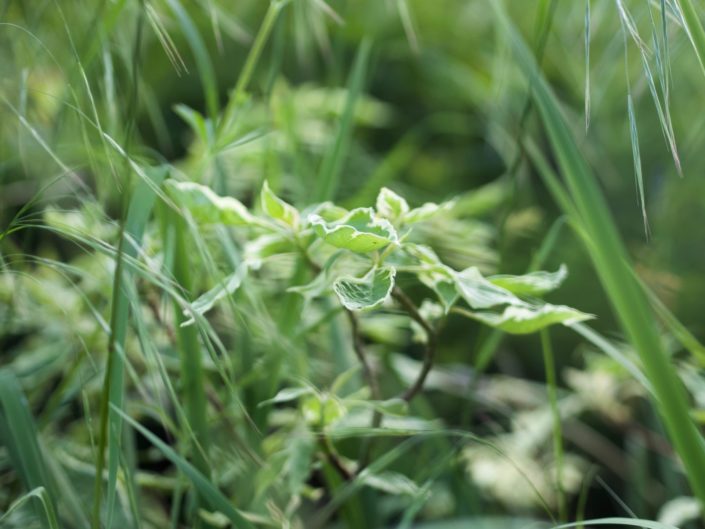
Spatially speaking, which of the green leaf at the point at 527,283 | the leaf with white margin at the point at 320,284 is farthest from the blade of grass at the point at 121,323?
the green leaf at the point at 527,283

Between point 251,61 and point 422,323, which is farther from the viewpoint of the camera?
point 251,61

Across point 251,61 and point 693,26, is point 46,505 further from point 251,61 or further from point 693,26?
point 693,26

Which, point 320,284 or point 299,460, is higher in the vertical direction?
point 320,284

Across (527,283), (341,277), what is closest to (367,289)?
(341,277)

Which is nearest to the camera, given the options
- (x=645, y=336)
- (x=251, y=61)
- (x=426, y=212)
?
(x=645, y=336)

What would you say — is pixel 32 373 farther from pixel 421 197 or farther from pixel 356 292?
pixel 421 197

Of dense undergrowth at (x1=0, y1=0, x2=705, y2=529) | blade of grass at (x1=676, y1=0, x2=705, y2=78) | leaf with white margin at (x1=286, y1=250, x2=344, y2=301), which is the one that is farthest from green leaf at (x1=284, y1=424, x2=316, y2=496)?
blade of grass at (x1=676, y1=0, x2=705, y2=78)

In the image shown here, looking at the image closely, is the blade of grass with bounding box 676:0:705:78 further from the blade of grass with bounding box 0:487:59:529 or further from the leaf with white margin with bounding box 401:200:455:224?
the blade of grass with bounding box 0:487:59:529

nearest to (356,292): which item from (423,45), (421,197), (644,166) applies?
(421,197)

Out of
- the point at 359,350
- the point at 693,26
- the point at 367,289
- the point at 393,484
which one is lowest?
the point at 393,484
